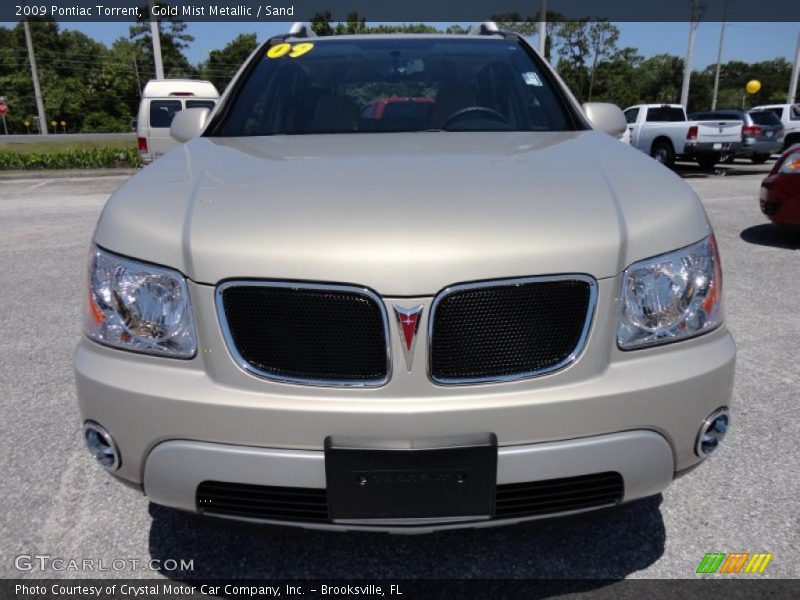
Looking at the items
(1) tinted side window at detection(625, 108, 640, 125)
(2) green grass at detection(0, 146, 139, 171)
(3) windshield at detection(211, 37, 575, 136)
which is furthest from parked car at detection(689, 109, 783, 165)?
(2) green grass at detection(0, 146, 139, 171)

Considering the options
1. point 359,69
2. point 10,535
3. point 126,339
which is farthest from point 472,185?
point 10,535

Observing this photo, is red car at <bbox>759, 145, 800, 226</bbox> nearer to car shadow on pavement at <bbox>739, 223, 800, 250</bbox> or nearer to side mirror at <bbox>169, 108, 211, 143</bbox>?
car shadow on pavement at <bbox>739, 223, 800, 250</bbox>

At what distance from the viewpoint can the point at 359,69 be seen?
9.68ft

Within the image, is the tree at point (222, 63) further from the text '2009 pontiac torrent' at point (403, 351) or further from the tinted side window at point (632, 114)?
the text '2009 pontiac torrent' at point (403, 351)

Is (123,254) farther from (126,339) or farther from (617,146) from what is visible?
(617,146)

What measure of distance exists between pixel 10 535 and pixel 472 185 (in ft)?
6.33

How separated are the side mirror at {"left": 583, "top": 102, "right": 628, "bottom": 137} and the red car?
4.20 metres

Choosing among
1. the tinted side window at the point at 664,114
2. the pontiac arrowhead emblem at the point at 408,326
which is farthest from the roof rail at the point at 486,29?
the tinted side window at the point at 664,114

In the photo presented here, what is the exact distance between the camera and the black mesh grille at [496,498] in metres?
1.51

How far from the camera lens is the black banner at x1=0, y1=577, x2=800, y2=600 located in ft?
6.03

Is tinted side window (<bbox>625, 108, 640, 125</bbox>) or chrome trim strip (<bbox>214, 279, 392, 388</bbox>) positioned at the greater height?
chrome trim strip (<bbox>214, 279, 392, 388</bbox>)

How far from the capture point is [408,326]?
143 cm

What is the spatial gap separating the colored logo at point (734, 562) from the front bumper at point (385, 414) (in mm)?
643

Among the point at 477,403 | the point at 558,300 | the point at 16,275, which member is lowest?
the point at 16,275
